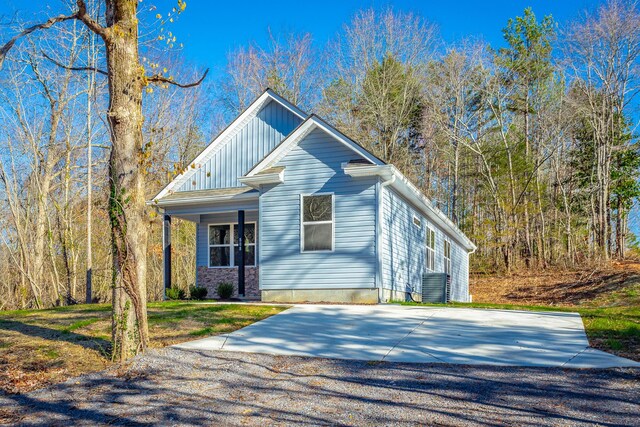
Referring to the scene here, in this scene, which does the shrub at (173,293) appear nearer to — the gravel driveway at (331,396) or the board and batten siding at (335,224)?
the board and batten siding at (335,224)

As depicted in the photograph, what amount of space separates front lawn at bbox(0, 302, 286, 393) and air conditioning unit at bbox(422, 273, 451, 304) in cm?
587

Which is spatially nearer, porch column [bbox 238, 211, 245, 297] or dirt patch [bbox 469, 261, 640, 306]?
porch column [bbox 238, 211, 245, 297]

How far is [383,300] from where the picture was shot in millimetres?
12945

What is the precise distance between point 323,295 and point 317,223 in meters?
1.66

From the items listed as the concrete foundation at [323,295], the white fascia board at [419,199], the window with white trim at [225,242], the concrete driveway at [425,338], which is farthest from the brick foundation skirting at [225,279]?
the concrete driveway at [425,338]

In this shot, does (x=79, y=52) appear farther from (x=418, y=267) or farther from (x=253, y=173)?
(x=418, y=267)

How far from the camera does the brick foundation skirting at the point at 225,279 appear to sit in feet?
54.2

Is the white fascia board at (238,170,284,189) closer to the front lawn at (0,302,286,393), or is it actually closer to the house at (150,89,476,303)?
the house at (150,89,476,303)

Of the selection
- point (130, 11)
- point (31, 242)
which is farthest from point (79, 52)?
point (130, 11)

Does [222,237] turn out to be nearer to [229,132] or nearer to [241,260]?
[241,260]

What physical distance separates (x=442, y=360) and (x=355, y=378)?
1.30 meters

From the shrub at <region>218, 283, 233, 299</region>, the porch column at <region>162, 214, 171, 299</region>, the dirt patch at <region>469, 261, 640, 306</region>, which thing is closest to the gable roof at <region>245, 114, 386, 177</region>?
the shrub at <region>218, 283, 233, 299</region>

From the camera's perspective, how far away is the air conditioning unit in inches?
617

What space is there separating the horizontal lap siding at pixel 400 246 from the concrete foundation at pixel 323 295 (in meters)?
0.56
